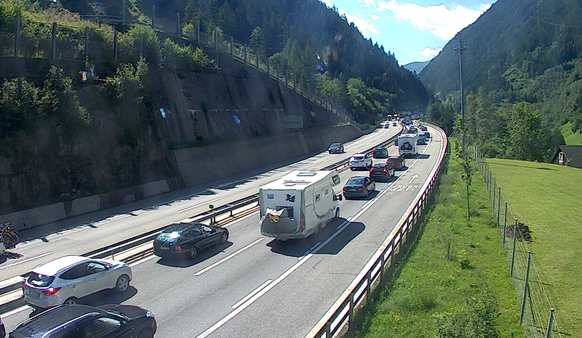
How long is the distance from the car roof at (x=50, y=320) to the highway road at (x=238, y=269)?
2207 millimetres

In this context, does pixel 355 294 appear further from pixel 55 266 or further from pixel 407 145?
pixel 407 145

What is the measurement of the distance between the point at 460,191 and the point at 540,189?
931cm

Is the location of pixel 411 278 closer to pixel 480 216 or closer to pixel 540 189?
pixel 480 216

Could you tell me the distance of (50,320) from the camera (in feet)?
28.0

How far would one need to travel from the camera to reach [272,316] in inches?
448

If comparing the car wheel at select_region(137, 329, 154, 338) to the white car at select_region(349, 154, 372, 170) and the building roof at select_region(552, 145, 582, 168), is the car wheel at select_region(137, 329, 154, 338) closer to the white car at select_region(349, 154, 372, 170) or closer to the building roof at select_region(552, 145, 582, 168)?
the white car at select_region(349, 154, 372, 170)

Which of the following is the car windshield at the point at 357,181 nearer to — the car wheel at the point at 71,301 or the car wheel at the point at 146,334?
the car wheel at the point at 71,301

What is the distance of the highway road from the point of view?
11336 millimetres

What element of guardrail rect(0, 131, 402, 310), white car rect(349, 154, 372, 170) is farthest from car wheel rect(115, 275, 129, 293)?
white car rect(349, 154, 372, 170)

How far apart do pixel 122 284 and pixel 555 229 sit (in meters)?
18.7

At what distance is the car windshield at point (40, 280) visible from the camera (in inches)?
473

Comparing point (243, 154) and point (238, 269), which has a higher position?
point (243, 154)

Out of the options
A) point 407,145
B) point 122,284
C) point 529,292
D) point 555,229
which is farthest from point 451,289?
point 407,145

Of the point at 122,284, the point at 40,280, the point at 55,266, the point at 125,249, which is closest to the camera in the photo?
the point at 40,280
